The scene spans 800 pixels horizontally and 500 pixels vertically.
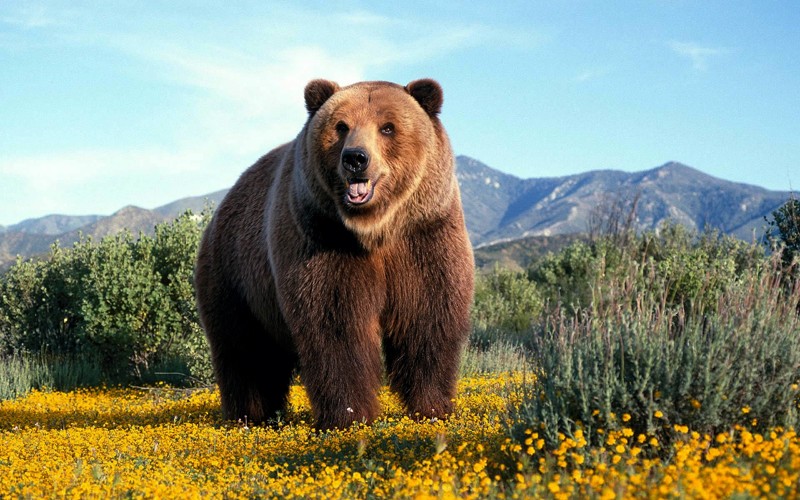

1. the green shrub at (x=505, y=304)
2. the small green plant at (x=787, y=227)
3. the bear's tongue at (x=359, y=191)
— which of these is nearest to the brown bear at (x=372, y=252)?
the bear's tongue at (x=359, y=191)

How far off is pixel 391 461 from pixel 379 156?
87.3 inches

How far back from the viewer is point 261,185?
27.6 feet

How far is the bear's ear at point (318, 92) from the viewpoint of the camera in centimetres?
669

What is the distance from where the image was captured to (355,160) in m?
5.94

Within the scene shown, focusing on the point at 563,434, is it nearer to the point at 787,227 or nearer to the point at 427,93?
the point at 427,93

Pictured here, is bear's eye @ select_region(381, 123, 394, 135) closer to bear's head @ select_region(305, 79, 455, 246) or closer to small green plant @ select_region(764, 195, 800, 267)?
bear's head @ select_region(305, 79, 455, 246)

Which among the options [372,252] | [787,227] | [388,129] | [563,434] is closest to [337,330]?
[372,252]

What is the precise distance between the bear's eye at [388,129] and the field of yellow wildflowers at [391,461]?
2128 mm

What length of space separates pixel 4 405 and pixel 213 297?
5728 millimetres

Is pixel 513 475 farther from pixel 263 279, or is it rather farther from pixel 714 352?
pixel 263 279

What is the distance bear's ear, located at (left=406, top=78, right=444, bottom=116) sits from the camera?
21.6ft

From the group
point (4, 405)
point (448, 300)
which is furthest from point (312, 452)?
point (4, 405)

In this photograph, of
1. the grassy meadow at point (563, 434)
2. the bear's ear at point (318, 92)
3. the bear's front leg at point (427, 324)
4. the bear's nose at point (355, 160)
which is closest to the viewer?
the grassy meadow at point (563, 434)

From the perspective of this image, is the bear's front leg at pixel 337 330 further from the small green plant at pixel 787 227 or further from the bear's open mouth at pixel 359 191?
the small green plant at pixel 787 227
